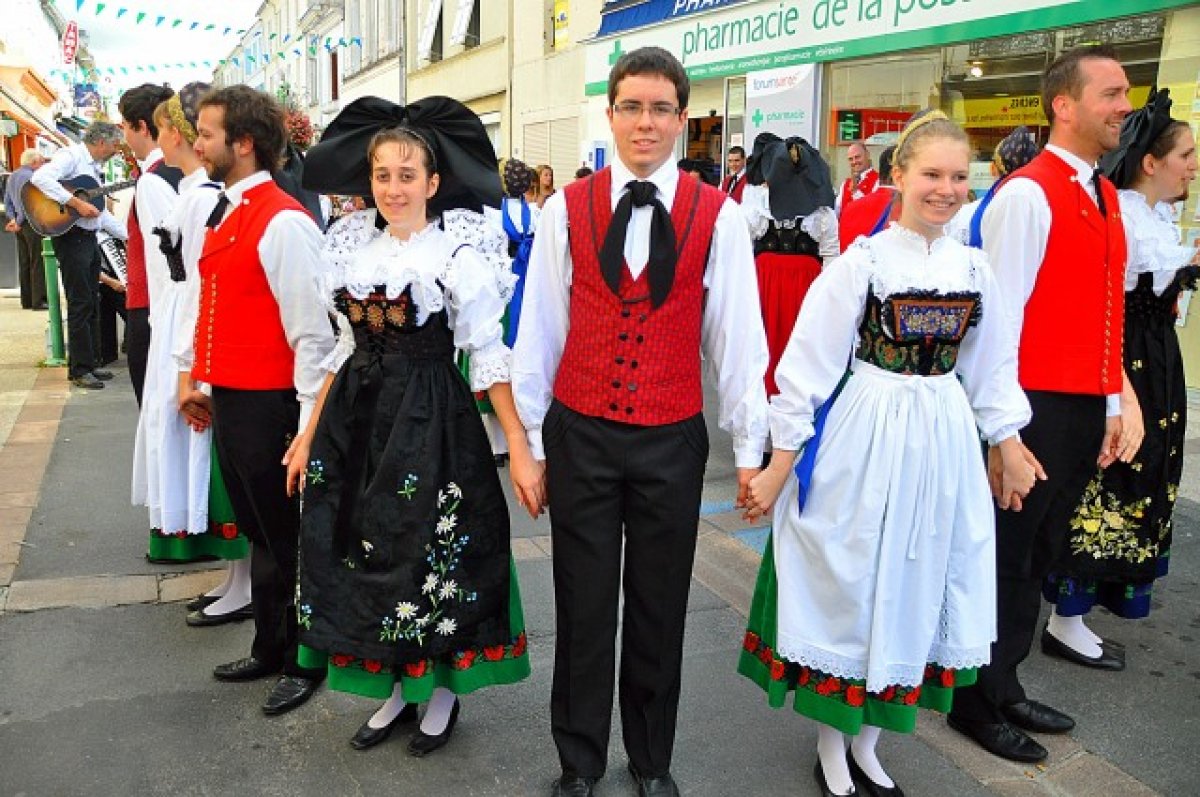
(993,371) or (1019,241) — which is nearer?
(993,371)

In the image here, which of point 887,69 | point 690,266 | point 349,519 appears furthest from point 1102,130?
point 887,69

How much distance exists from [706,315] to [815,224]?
359 centimetres

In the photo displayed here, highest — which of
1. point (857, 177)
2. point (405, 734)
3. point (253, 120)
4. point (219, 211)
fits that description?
point (857, 177)

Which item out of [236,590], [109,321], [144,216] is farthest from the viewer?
[109,321]

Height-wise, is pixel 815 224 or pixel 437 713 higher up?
pixel 815 224

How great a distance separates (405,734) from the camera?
3061 mm

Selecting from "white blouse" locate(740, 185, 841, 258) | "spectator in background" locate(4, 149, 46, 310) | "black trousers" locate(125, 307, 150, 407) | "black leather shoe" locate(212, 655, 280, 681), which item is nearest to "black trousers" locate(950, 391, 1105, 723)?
"black leather shoe" locate(212, 655, 280, 681)

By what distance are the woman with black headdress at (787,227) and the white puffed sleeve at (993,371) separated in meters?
3.09

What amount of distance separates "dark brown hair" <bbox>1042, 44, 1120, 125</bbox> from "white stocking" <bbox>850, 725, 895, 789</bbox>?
196cm

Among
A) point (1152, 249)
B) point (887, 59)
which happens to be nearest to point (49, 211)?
point (1152, 249)

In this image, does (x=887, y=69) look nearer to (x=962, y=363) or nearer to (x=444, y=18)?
(x=962, y=363)

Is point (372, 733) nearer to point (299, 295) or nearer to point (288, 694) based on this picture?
point (288, 694)

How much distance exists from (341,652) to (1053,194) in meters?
2.45

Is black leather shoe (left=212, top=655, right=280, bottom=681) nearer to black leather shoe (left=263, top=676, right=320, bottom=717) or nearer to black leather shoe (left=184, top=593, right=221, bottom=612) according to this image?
black leather shoe (left=263, top=676, right=320, bottom=717)
